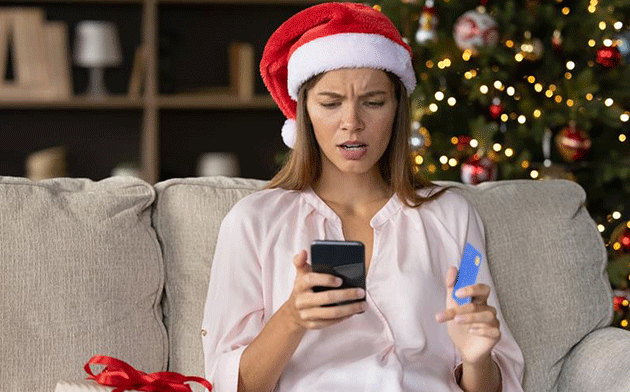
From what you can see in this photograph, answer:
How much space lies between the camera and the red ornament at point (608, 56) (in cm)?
315

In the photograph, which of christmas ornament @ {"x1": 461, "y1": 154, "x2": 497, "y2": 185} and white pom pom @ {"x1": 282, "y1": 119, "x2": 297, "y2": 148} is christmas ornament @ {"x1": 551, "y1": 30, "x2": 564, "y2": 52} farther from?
white pom pom @ {"x1": 282, "y1": 119, "x2": 297, "y2": 148}

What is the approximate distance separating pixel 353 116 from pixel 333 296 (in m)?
0.42

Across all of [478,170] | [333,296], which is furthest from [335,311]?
[478,170]

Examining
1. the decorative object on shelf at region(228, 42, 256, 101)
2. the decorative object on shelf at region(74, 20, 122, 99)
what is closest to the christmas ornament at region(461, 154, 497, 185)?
the decorative object on shelf at region(228, 42, 256, 101)

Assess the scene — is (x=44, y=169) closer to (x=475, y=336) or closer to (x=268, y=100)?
(x=268, y=100)

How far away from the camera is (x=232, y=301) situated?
5.77ft

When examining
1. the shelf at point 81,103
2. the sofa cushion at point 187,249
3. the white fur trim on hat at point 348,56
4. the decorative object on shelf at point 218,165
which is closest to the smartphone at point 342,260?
the white fur trim on hat at point 348,56

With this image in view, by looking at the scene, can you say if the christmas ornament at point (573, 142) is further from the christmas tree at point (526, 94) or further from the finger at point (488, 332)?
the finger at point (488, 332)

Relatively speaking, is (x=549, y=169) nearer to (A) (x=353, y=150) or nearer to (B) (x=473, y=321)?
(A) (x=353, y=150)

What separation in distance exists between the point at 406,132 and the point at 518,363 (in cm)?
47

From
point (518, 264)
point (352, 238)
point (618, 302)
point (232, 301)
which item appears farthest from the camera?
point (618, 302)

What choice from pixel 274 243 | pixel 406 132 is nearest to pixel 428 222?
pixel 406 132

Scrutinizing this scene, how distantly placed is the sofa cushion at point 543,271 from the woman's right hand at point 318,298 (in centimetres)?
66

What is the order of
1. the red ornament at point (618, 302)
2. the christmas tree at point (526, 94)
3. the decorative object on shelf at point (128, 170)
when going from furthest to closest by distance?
the decorative object on shelf at point (128, 170), the christmas tree at point (526, 94), the red ornament at point (618, 302)
